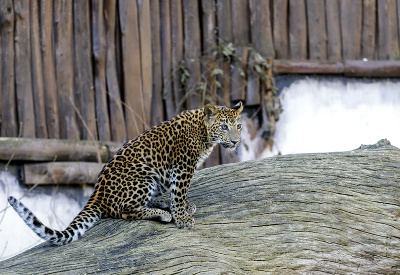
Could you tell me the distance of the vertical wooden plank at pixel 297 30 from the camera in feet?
38.9

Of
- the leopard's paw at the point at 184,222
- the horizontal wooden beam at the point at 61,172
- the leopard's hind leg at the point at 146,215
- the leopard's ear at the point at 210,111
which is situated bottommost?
the horizontal wooden beam at the point at 61,172

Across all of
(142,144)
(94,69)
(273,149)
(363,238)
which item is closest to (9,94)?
(94,69)

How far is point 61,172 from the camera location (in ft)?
32.4

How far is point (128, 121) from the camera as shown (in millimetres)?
10648

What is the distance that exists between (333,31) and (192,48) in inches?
99.5

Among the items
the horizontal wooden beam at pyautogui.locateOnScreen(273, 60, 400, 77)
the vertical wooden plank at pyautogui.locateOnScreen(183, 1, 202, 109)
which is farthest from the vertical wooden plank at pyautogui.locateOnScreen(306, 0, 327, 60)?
the vertical wooden plank at pyautogui.locateOnScreen(183, 1, 202, 109)

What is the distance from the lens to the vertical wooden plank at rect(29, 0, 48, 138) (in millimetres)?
9820

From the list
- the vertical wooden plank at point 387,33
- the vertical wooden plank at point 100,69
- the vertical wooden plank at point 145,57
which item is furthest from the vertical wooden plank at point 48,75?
the vertical wooden plank at point 387,33

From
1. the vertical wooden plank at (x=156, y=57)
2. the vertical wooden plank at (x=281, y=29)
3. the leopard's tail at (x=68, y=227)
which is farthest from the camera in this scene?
the vertical wooden plank at (x=281, y=29)

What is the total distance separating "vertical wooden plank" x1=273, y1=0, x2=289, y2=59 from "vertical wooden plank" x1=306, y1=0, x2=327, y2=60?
42 cm

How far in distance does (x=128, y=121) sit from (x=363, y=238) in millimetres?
4743

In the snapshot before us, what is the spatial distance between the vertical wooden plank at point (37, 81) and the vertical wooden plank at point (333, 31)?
16.0ft

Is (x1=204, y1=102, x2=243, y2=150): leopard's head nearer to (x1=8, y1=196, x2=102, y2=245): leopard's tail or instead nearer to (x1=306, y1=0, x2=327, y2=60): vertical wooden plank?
(x1=8, y1=196, x2=102, y2=245): leopard's tail

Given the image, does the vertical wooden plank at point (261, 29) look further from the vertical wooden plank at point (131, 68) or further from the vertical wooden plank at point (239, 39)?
the vertical wooden plank at point (131, 68)
